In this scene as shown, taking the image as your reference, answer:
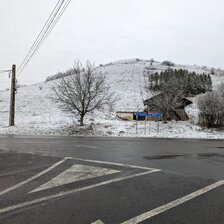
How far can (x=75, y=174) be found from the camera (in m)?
8.08

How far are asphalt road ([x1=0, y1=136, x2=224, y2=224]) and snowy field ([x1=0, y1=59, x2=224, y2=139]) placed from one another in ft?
50.1

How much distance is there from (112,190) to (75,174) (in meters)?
1.86

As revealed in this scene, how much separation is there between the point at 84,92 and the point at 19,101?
4457 centimetres

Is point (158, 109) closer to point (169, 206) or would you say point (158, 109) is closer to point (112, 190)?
point (112, 190)

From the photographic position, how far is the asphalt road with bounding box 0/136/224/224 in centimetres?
497

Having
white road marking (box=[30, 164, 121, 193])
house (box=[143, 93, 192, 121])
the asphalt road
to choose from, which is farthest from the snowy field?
white road marking (box=[30, 164, 121, 193])

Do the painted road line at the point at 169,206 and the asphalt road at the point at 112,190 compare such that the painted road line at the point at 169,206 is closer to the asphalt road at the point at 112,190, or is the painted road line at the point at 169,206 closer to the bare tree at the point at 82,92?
the asphalt road at the point at 112,190

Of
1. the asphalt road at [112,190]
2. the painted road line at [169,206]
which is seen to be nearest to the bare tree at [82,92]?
the asphalt road at [112,190]

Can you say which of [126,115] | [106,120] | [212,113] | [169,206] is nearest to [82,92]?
[106,120]

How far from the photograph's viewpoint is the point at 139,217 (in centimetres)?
490

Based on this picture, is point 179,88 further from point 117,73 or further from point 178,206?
point 117,73

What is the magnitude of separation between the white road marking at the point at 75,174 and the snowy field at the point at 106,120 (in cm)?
1597

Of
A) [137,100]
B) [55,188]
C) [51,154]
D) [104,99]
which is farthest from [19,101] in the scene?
[55,188]

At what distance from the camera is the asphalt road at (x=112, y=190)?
497 centimetres
